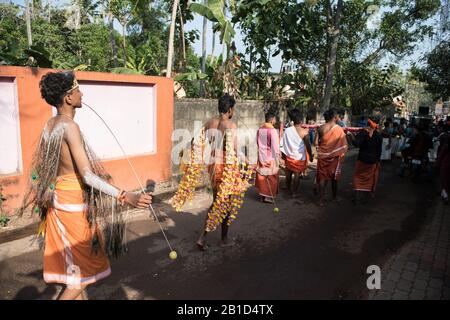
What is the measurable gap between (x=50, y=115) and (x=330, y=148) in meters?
4.46

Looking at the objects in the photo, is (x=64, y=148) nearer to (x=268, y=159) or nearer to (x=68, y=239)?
(x=68, y=239)

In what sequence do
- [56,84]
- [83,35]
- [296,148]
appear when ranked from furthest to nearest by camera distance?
[83,35]
[296,148]
[56,84]

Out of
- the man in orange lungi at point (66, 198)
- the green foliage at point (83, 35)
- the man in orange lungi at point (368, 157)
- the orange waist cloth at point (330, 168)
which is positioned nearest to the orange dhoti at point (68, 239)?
the man in orange lungi at point (66, 198)

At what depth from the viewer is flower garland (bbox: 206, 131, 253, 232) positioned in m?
3.91

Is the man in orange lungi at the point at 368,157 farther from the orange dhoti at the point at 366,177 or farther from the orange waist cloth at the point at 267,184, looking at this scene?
the orange waist cloth at the point at 267,184

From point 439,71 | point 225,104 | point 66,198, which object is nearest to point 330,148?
point 225,104

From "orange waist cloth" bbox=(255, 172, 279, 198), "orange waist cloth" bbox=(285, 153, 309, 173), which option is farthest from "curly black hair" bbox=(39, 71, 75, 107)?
"orange waist cloth" bbox=(285, 153, 309, 173)

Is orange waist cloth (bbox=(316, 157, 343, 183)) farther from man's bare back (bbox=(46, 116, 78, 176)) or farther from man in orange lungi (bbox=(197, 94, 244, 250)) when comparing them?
man's bare back (bbox=(46, 116, 78, 176))

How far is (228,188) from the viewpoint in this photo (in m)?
3.91

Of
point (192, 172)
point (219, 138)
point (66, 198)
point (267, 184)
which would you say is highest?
point (219, 138)

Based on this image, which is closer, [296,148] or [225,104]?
[225,104]

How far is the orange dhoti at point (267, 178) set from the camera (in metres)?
6.11
